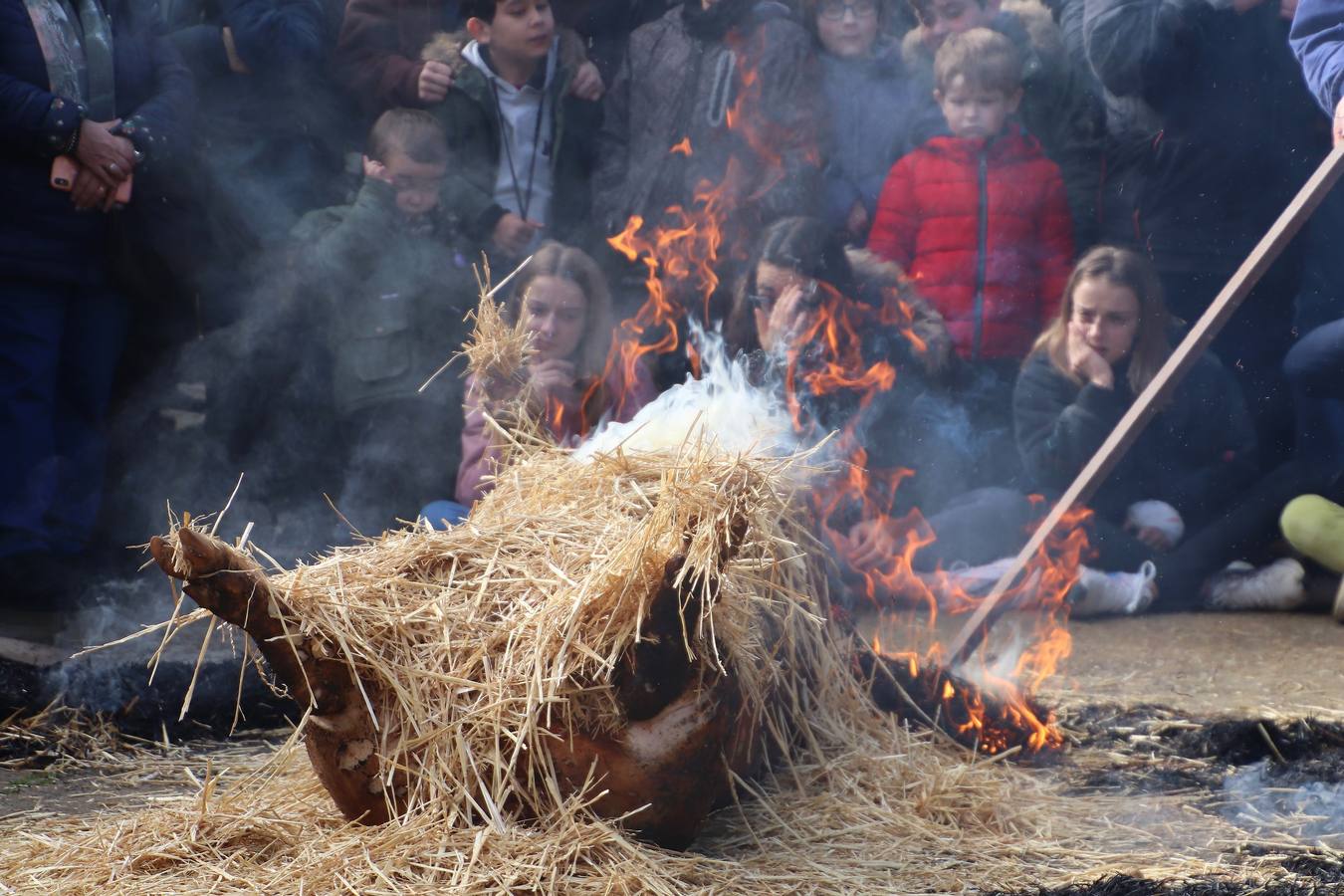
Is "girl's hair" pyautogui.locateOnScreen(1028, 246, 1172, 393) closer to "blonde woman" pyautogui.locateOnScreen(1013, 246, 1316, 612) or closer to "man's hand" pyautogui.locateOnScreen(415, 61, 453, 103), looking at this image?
"blonde woman" pyautogui.locateOnScreen(1013, 246, 1316, 612)

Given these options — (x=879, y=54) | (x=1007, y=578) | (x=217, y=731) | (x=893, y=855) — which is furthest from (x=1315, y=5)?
(x=217, y=731)

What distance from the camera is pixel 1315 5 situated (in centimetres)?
525

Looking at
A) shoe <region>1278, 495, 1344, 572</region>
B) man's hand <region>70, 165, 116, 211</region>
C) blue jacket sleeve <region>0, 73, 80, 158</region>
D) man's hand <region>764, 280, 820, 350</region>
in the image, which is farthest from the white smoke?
shoe <region>1278, 495, 1344, 572</region>

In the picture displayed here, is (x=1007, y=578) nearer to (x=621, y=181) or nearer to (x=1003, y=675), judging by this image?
(x=1003, y=675)

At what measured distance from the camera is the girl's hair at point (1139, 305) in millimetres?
5398

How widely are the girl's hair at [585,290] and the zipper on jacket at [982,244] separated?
1594mm

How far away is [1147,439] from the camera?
5727mm

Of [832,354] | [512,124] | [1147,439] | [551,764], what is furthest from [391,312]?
[1147,439]

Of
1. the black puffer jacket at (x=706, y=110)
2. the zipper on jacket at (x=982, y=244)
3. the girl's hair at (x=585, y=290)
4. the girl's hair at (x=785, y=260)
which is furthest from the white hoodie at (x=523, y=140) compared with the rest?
Result: the zipper on jacket at (x=982, y=244)

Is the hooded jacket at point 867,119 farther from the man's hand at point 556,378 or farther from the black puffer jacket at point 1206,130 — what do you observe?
the man's hand at point 556,378

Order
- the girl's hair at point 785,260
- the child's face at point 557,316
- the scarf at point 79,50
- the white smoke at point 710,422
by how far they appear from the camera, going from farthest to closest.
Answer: the girl's hair at point 785,260 → the child's face at point 557,316 → the scarf at point 79,50 → the white smoke at point 710,422

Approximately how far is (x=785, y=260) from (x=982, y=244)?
2.96 feet

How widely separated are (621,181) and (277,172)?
4.99 feet

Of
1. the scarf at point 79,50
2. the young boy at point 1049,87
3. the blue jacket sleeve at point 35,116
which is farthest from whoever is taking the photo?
the young boy at point 1049,87
